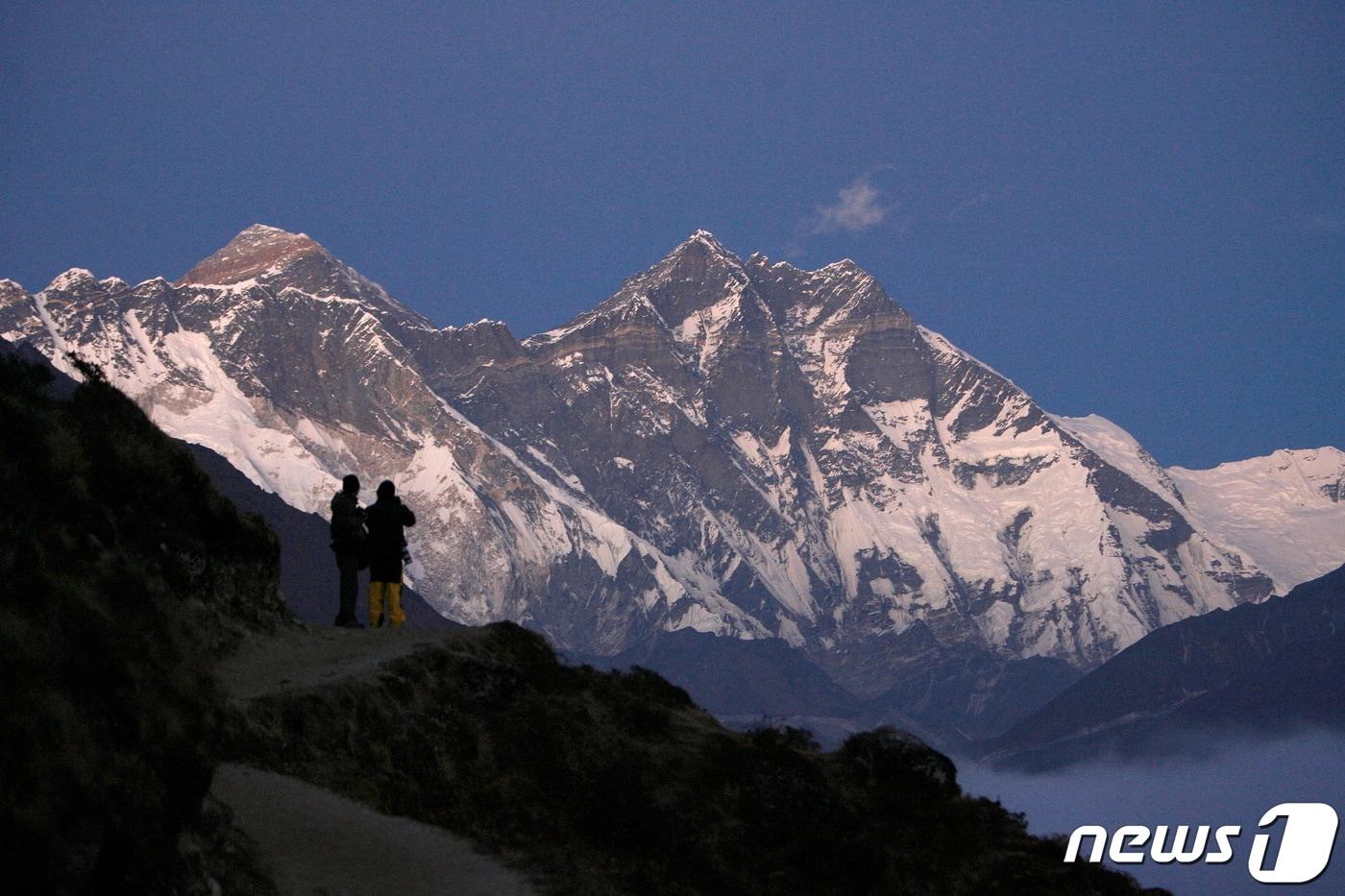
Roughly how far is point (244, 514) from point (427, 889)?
10589 mm

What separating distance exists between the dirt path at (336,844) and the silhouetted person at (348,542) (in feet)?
20.7

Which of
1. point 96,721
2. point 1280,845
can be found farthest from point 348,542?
point 1280,845

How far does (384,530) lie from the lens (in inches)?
1149

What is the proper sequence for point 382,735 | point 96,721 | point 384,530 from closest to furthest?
point 96,721 → point 382,735 → point 384,530

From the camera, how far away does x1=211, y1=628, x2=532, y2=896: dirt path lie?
18250mm

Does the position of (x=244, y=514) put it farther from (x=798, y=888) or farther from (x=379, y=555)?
(x=798, y=888)

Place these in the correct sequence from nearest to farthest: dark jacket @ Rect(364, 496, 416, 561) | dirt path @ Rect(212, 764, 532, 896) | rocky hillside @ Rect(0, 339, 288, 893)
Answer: rocky hillside @ Rect(0, 339, 288, 893)
dirt path @ Rect(212, 764, 532, 896)
dark jacket @ Rect(364, 496, 416, 561)

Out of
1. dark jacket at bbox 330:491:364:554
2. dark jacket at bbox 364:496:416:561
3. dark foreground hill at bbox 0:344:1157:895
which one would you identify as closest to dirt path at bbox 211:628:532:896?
dark foreground hill at bbox 0:344:1157:895

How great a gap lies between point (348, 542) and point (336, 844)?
35.2 ft

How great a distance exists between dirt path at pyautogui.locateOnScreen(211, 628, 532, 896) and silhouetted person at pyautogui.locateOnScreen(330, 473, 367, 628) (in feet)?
20.7

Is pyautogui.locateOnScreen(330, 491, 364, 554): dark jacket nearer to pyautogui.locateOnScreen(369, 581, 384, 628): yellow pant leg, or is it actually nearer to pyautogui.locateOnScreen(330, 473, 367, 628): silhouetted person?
pyautogui.locateOnScreen(330, 473, 367, 628): silhouetted person

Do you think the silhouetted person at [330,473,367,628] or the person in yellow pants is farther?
the person in yellow pants

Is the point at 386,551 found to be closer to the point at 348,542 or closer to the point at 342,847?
the point at 348,542

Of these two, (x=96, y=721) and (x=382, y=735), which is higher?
(x=382, y=735)
